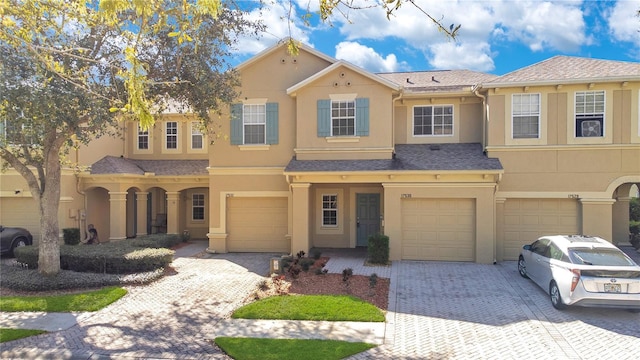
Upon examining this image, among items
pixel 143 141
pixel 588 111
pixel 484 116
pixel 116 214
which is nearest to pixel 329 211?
pixel 484 116

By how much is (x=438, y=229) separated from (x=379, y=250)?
241cm

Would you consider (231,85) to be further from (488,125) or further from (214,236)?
(488,125)

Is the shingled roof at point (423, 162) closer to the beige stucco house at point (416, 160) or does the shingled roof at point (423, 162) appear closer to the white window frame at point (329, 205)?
the beige stucco house at point (416, 160)

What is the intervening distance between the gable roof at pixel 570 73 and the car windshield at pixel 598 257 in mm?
6816

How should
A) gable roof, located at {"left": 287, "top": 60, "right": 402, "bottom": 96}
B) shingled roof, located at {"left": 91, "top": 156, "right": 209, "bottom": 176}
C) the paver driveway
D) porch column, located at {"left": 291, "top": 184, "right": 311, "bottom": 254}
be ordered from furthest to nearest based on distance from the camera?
shingled roof, located at {"left": 91, "top": 156, "right": 209, "bottom": 176}, porch column, located at {"left": 291, "top": 184, "right": 311, "bottom": 254}, gable roof, located at {"left": 287, "top": 60, "right": 402, "bottom": 96}, the paver driveway

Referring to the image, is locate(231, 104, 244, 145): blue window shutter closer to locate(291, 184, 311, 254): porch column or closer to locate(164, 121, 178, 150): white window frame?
locate(291, 184, 311, 254): porch column

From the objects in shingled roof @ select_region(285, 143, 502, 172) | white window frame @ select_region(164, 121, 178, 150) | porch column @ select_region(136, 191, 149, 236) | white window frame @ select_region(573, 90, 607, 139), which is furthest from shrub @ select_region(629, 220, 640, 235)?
porch column @ select_region(136, 191, 149, 236)

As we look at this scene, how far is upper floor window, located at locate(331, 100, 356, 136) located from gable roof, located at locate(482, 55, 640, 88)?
4.74m

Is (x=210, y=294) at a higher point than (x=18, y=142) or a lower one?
lower

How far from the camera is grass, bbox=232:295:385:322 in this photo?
8.46m

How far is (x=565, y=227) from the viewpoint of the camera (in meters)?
13.9

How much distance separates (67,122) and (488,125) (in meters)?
13.2

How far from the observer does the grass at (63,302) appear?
918 centimetres

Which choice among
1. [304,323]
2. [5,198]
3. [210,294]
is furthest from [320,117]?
[5,198]
